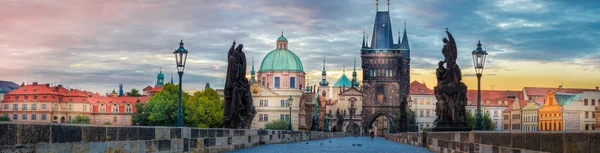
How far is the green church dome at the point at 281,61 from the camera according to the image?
156m

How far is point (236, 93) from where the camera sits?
79.2 ft

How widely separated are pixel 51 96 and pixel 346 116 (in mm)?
59512

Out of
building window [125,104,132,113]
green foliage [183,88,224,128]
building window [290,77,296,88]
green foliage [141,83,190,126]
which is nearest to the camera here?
green foliage [141,83,190,126]

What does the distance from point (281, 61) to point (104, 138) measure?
14634 cm

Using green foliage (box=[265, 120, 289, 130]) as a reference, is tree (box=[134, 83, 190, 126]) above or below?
above

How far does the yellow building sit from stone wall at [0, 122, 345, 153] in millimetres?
93217

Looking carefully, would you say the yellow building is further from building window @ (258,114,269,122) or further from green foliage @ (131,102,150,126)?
green foliage @ (131,102,150,126)

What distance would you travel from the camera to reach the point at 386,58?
155 meters

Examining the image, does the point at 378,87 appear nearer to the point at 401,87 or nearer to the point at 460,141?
the point at 401,87

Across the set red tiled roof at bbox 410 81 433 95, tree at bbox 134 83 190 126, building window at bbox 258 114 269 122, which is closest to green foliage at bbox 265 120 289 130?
building window at bbox 258 114 269 122

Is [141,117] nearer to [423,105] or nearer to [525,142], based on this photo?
[423,105]

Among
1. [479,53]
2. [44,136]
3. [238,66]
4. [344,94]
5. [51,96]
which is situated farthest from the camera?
[344,94]

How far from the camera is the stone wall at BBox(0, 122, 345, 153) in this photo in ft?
24.3

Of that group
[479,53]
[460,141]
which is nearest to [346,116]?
[479,53]
